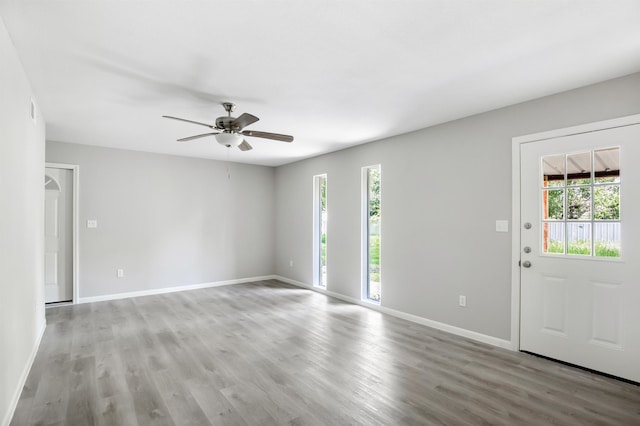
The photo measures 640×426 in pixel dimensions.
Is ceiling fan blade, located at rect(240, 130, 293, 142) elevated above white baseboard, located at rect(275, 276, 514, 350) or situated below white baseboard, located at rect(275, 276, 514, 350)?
above

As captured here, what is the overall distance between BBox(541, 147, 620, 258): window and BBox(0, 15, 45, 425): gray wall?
4.36 metres

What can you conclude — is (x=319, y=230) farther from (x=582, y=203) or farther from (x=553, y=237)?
(x=582, y=203)

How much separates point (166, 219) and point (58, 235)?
1576 millimetres

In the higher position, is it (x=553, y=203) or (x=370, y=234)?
(x=553, y=203)

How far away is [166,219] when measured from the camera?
239 inches

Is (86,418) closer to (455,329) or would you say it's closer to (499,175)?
(455,329)

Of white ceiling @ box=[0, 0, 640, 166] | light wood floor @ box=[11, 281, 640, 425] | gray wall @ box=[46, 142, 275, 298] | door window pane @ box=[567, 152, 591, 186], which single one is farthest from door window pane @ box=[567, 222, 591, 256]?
gray wall @ box=[46, 142, 275, 298]

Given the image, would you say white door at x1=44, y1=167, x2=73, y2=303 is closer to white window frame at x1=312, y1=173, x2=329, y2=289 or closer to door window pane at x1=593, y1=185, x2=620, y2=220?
white window frame at x1=312, y1=173, x2=329, y2=289

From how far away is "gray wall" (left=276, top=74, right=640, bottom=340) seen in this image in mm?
3205

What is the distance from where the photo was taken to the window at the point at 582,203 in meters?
2.83

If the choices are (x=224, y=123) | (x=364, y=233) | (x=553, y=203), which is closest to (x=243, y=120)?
(x=224, y=123)

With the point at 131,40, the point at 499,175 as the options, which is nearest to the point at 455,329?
the point at 499,175

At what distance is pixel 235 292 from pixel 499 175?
4.69 meters

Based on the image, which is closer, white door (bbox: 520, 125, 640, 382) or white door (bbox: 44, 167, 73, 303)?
white door (bbox: 520, 125, 640, 382)
